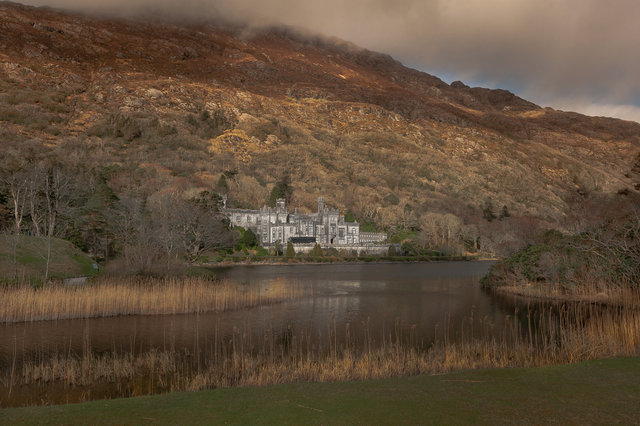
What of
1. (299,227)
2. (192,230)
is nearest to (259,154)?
(299,227)

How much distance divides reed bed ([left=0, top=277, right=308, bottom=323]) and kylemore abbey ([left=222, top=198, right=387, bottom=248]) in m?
59.0

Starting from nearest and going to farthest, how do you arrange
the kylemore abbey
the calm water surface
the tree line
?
the calm water surface
the tree line
the kylemore abbey

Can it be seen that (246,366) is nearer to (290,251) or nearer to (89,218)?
(89,218)

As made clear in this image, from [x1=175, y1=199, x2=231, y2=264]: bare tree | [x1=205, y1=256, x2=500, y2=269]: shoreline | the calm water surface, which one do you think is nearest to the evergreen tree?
[x1=205, y1=256, x2=500, y2=269]: shoreline

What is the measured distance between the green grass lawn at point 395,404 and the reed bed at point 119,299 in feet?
52.1

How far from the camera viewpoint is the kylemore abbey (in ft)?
300

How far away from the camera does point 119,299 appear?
24547 millimetres

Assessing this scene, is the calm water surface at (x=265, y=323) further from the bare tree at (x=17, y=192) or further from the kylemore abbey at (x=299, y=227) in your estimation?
the kylemore abbey at (x=299, y=227)

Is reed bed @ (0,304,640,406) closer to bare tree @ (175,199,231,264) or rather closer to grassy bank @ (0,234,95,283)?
grassy bank @ (0,234,95,283)

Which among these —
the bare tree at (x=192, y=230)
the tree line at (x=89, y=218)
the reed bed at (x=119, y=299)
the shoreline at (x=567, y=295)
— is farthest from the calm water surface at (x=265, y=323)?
the bare tree at (x=192, y=230)

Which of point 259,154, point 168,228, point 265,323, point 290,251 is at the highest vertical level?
point 259,154

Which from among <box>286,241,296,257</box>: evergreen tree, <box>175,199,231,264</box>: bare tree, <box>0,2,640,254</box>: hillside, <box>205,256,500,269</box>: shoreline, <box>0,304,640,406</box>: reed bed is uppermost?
<box>0,2,640,254</box>: hillside

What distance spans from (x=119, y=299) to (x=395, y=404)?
20281mm

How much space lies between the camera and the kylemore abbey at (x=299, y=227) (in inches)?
3595
